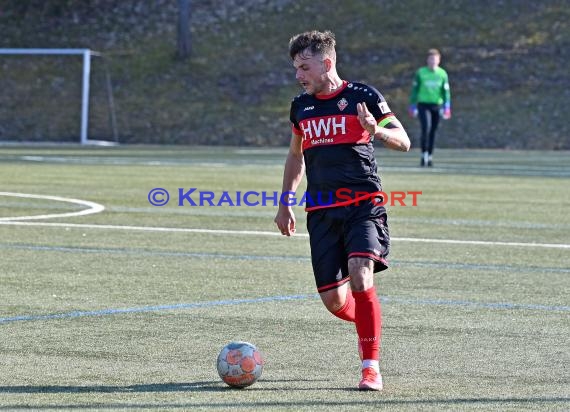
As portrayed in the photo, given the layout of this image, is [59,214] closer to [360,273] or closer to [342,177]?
[342,177]

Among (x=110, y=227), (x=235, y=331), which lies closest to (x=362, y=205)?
(x=235, y=331)

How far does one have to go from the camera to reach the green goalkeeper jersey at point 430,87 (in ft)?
83.9

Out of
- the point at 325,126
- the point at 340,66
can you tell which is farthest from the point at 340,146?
the point at 340,66

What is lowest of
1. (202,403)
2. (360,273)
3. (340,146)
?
(202,403)

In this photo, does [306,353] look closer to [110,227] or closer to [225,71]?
[110,227]

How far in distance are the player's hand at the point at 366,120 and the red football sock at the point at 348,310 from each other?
0.93 meters

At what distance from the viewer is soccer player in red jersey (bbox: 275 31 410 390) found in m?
6.61

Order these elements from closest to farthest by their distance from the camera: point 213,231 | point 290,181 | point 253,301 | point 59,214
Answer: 1. point 290,181
2. point 253,301
3. point 213,231
4. point 59,214

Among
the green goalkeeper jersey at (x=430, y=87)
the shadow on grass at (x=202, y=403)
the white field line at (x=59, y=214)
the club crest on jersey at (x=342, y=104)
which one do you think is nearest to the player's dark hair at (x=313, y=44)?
the club crest on jersey at (x=342, y=104)

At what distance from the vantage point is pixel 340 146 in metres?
6.95

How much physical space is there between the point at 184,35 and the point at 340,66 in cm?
582

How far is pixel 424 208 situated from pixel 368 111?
10244 mm

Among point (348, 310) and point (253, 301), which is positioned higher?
point (348, 310)

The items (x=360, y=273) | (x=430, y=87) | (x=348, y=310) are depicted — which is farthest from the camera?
(x=430, y=87)
